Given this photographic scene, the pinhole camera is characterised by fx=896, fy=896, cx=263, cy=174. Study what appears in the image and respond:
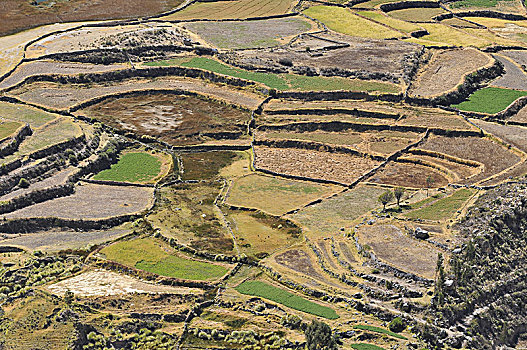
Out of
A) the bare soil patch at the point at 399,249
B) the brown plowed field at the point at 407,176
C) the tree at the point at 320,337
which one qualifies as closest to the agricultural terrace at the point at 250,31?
the brown plowed field at the point at 407,176

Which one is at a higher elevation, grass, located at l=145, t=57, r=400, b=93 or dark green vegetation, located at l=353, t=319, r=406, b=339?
grass, located at l=145, t=57, r=400, b=93

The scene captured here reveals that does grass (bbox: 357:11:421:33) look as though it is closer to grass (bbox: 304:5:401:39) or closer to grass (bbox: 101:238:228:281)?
grass (bbox: 304:5:401:39)

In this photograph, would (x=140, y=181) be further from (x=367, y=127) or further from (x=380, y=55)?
(x=380, y=55)

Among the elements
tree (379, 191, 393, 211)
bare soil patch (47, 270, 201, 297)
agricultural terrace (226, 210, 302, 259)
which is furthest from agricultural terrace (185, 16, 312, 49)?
bare soil patch (47, 270, 201, 297)

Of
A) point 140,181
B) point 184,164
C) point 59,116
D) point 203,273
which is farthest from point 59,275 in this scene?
point 59,116

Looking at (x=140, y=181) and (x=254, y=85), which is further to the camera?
(x=254, y=85)

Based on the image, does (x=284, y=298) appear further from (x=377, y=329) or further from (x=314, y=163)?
(x=314, y=163)

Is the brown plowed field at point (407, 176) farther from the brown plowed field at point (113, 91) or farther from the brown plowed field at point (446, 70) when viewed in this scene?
the brown plowed field at point (113, 91)
